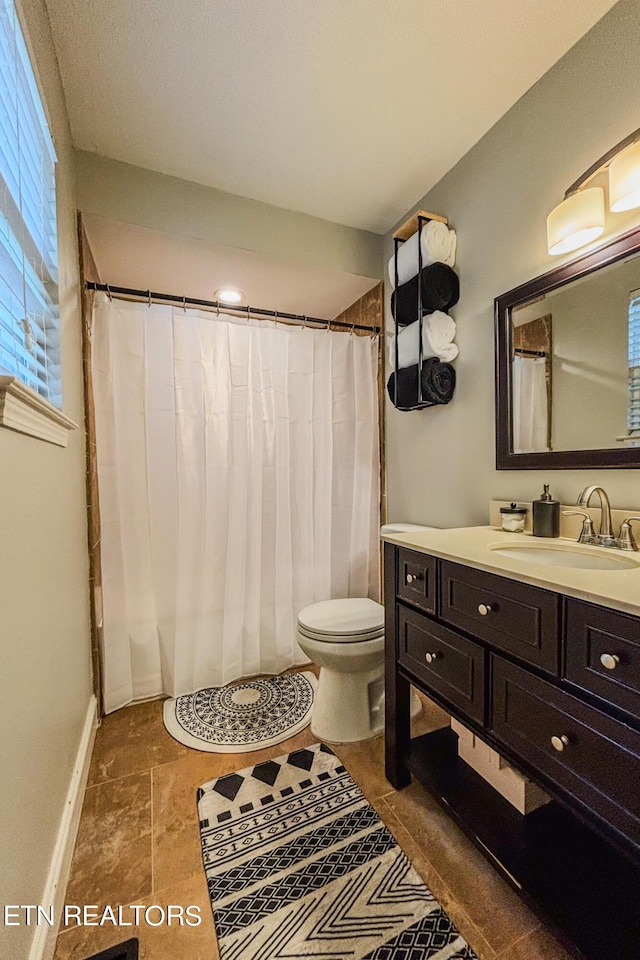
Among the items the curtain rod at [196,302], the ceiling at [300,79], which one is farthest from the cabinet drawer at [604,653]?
the curtain rod at [196,302]

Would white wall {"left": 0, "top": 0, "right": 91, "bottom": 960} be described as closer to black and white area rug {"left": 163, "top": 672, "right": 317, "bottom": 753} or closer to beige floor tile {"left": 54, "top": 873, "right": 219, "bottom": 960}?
beige floor tile {"left": 54, "top": 873, "right": 219, "bottom": 960}

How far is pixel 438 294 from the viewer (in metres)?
1.64

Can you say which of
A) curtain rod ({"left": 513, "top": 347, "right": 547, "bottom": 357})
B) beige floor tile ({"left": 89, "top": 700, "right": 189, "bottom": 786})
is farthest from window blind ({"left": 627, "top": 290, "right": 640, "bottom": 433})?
beige floor tile ({"left": 89, "top": 700, "right": 189, "bottom": 786})

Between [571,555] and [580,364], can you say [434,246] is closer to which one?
[580,364]

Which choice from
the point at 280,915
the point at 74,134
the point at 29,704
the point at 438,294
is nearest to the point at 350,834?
the point at 280,915

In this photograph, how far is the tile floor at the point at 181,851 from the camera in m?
0.93

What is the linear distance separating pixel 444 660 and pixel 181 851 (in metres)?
0.95

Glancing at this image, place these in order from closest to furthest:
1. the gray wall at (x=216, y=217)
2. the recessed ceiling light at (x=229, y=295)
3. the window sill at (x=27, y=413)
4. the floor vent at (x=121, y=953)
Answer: the window sill at (x=27, y=413)
the floor vent at (x=121, y=953)
the gray wall at (x=216, y=217)
the recessed ceiling light at (x=229, y=295)

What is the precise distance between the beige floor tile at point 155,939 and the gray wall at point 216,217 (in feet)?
7.44

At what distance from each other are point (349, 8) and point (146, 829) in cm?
247

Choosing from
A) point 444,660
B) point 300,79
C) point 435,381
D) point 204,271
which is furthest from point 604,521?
point 204,271

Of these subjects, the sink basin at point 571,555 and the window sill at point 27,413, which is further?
the sink basin at point 571,555

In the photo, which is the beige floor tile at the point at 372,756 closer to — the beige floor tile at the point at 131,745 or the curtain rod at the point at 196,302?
the beige floor tile at the point at 131,745

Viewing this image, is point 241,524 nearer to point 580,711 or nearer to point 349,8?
point 580,711
